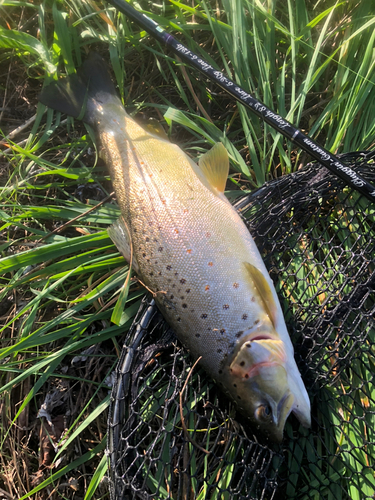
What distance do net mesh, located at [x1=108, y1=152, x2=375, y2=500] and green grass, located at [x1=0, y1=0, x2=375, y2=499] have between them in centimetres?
24

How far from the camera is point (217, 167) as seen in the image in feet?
7.05

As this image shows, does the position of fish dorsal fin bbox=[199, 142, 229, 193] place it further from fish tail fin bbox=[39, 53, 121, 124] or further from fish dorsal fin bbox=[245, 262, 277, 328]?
fish tail fin bbox=[39, 53, 121, 124]

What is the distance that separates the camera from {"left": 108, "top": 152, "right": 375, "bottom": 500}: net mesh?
72.1 inches

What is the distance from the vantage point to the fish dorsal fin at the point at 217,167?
7.00 feet

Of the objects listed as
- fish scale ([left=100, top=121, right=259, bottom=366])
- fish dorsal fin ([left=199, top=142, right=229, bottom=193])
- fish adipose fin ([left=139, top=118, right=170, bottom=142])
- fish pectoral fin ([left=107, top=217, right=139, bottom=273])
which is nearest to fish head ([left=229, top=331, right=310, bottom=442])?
fish scale ([left=100, top=121, right=259, bottom=366])

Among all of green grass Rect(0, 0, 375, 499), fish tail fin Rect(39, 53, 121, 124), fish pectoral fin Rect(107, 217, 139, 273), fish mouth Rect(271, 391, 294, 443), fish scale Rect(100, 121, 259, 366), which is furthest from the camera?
fish tail fin Rect(39, 53, 121, 124)

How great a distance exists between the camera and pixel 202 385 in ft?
6.99

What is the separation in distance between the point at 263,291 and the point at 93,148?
70.6 inches

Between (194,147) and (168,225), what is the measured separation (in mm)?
811

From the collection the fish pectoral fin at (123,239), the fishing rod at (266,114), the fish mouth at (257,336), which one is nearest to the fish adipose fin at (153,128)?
the fishing rod at (266,114)

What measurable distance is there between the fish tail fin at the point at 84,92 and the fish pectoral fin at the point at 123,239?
839 millimetres

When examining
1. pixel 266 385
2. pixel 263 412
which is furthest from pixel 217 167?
pixel 263 412

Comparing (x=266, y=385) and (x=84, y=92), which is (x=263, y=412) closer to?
(x=266, y=385)

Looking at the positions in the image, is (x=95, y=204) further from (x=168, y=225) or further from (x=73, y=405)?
(x=73, y=405)
